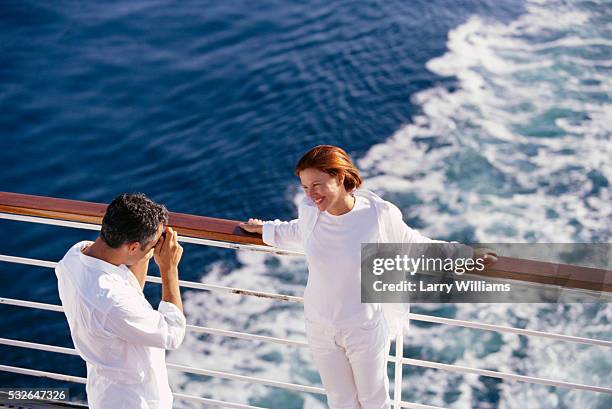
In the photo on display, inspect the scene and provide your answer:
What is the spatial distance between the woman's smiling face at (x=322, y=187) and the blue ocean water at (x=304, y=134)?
2894 millimetres

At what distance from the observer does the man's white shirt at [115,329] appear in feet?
5.47

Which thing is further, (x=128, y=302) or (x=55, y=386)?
(x=55, y=386)

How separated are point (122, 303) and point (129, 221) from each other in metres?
0.18

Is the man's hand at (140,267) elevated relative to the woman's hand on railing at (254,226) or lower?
lower

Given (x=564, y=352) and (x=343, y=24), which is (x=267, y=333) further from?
(x=343, y=24)

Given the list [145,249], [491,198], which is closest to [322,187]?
[145,249]

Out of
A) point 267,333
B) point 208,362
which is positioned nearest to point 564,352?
point 267,333

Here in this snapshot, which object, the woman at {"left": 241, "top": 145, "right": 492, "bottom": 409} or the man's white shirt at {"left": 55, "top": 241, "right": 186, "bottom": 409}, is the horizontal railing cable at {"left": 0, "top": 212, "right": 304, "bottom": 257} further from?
the man's white shirt at {"left": 55, "top": 241, "right": 186, "bottom": 409}

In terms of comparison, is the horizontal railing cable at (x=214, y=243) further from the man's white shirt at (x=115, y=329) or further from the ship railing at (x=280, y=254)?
the man's white shirt at (x=115, y=329)

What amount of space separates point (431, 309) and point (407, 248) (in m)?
3.51

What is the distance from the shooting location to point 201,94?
7.21m

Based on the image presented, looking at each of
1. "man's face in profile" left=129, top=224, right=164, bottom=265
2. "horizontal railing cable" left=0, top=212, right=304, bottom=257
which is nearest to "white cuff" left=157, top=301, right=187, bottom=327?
"man's face in profile" left=129, top=224, right=164, bottom=265

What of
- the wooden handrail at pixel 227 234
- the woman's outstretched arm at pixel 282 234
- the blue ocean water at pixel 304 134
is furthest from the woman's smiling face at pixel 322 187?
the blue ocean water at pixel 304 134

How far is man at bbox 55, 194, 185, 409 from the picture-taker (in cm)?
167
